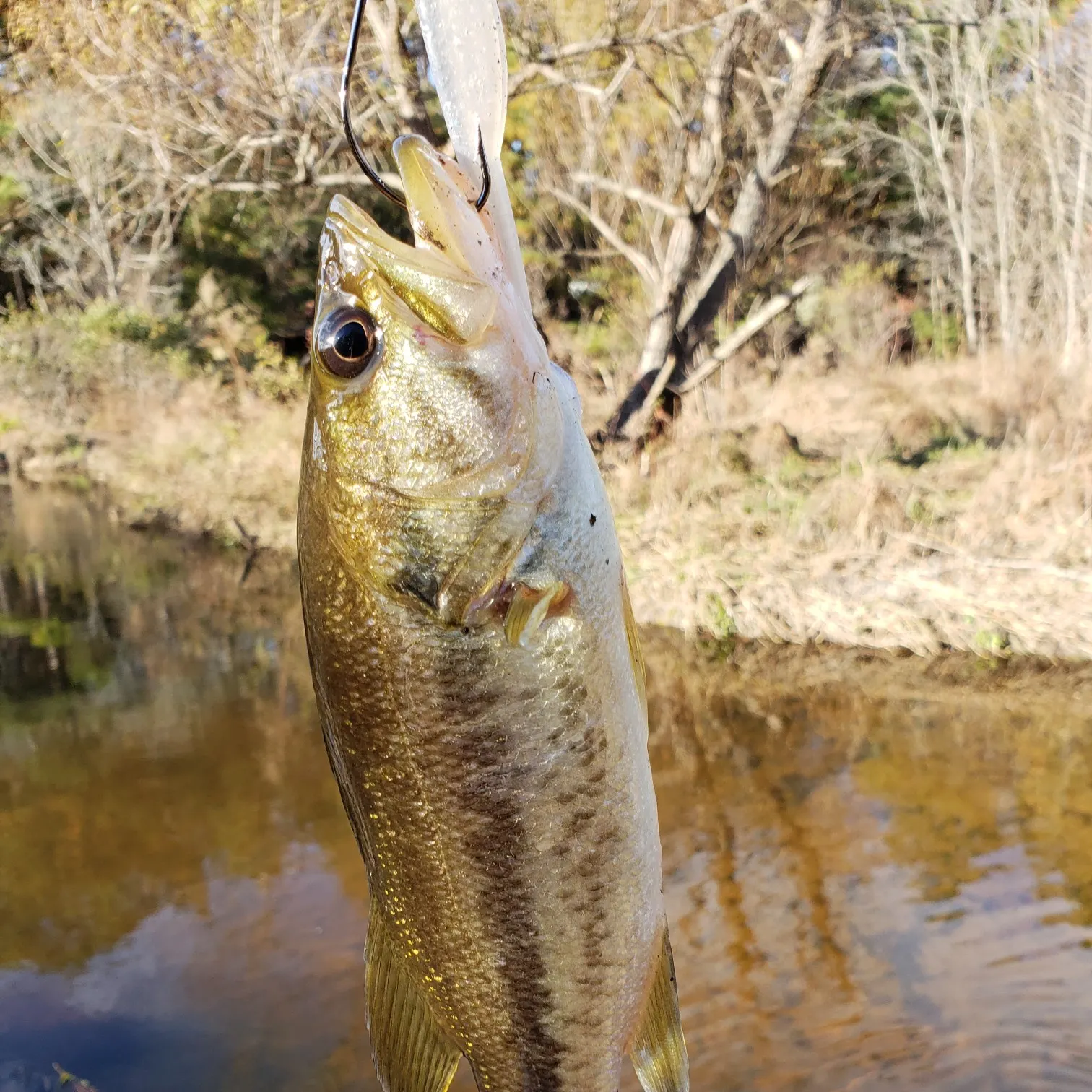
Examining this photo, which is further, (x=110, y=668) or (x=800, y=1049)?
(x=110, y=668)

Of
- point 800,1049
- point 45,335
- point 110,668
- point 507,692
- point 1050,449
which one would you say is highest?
point 45,335

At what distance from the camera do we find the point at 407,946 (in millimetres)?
1535

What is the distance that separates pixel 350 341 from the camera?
4.40 ft

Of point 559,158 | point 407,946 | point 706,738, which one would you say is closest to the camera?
point 407,946

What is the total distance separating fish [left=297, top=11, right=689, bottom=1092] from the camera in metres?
1.34

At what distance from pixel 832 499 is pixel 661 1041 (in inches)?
336

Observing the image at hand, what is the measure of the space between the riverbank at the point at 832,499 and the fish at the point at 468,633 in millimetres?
7812

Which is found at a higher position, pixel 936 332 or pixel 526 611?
pixel 936 332

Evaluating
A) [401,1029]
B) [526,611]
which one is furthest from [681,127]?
[401,1029]

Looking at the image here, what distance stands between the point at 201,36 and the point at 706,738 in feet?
28.6


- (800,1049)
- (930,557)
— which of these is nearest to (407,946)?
(800,1049)

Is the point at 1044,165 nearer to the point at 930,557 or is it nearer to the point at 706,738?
the point at 930,557

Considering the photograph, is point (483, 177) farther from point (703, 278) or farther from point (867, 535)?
point (703, 278)

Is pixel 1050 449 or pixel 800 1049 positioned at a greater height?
pixel 1050 449
